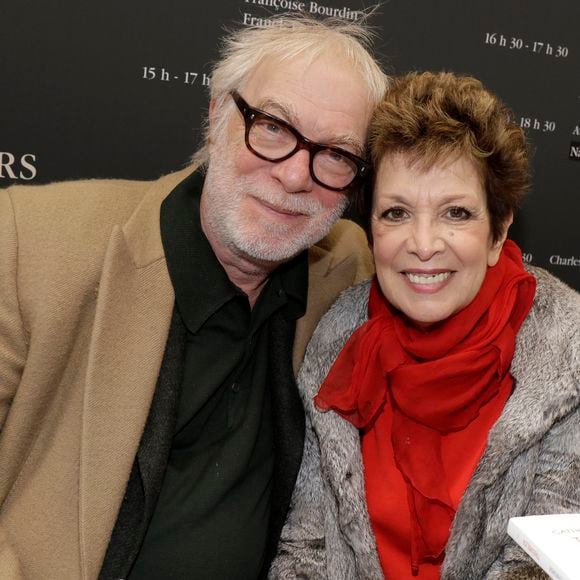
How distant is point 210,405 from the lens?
1767 millimetres

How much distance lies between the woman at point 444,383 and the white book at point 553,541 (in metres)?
0.53

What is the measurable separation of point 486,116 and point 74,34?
1.34 meters

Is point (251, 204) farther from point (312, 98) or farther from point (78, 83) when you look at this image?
point (78, 83)

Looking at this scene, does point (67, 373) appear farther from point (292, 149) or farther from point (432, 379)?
point (432, 379)

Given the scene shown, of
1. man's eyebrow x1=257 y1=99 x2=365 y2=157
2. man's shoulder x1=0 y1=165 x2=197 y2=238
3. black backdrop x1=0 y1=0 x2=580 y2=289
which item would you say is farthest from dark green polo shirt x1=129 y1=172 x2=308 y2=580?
black backdrop x1=0 y1=0 x2=580 y2=289

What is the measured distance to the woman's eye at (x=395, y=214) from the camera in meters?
1.65

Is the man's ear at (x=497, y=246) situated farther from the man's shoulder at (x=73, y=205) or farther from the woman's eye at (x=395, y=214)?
the man's shoulder at (x=73, y=205)

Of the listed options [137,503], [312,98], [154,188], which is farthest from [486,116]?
[137,503]

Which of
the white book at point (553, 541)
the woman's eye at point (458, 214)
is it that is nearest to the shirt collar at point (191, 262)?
the woman's eye at point (458, 214)

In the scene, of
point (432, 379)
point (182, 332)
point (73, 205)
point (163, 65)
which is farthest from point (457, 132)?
point (163, 65)

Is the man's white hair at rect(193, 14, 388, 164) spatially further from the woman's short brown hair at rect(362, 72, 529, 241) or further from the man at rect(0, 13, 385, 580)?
the woman's short brown hair at rect(362, 72, 529, 241)

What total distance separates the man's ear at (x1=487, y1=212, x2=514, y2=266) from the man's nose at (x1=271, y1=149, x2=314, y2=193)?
0.52 metres

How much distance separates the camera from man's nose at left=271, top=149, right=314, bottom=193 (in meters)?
1.68

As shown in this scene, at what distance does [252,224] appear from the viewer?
1.73m
